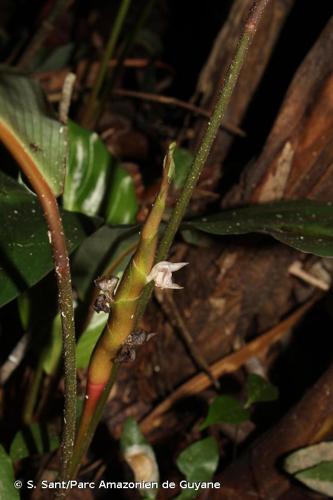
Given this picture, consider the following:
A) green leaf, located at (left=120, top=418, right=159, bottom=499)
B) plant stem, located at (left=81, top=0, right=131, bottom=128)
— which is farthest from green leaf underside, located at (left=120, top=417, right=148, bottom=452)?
plant stem, located at (left=81, top=0, right=131, bottom=128)

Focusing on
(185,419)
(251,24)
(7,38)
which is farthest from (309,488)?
(7,38)

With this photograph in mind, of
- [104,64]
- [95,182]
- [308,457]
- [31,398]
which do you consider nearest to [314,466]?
[308,457]

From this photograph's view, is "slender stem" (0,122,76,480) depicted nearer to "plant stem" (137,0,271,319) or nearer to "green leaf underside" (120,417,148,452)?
"plant stem" (137,0,271,319)

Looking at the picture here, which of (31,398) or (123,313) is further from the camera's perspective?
(31,398)

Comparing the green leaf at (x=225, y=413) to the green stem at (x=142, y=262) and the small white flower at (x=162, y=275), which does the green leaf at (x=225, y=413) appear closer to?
the green stem at (x=142, y=262)

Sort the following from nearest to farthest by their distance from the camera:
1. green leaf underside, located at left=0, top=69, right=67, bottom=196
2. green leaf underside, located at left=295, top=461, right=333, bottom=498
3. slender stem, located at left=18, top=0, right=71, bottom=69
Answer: green leaf underside, located at left=0, top=69, right=67, bottom=196 → green leaf underside, located at left=295, top=461, right=333, bottom=498 → slender stem, located at left=18, top=0, right=71, bottom=69

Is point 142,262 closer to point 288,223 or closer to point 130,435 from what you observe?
point 288,223

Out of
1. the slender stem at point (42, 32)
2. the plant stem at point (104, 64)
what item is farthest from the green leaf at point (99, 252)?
the slender stem at point (42, 32)
